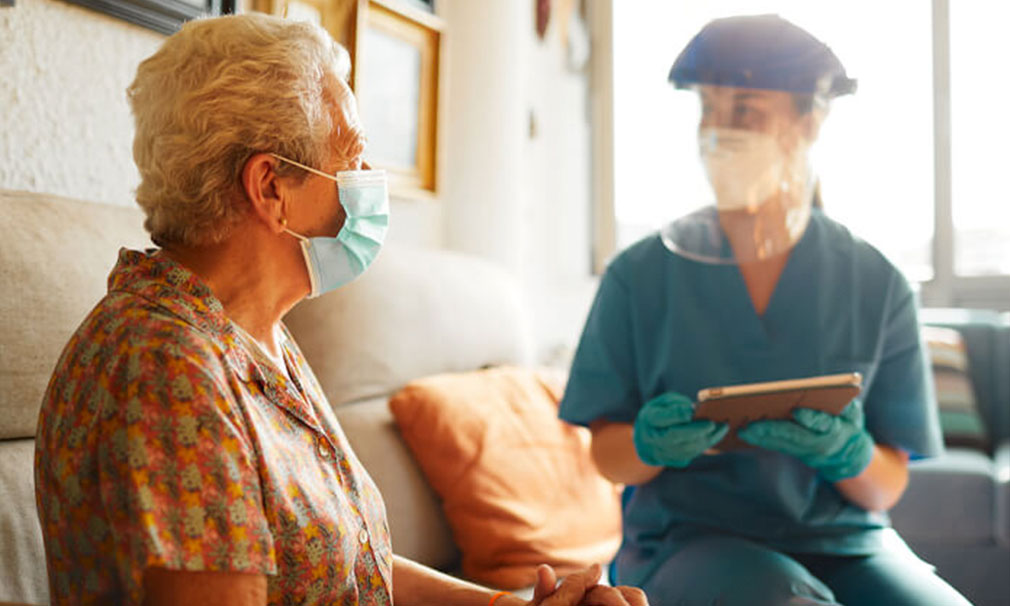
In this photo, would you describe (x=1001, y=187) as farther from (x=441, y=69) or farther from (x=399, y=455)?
(x=399, y=455)

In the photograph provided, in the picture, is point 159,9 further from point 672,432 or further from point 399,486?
point 672,432

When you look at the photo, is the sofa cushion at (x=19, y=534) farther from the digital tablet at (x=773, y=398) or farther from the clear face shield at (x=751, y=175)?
the clear face shield at (x=751, y=175)

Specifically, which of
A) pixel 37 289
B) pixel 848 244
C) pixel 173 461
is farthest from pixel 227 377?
pixel 848 244

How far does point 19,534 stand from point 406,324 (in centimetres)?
83

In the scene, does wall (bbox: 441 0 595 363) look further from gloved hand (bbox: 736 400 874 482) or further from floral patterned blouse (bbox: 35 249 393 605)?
floral patterned blouse (bbox: 35 249 393 605)

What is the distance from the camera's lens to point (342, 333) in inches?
60.5

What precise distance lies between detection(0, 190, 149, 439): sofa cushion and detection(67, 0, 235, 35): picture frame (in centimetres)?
39

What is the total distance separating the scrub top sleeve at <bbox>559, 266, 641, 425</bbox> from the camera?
1.35 meters

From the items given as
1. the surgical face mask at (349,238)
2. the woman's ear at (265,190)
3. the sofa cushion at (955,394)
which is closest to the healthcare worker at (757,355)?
the surgical face mask at (349,238)

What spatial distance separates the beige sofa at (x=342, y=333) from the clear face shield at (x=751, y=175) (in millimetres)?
578

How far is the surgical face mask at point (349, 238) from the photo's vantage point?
947 mm

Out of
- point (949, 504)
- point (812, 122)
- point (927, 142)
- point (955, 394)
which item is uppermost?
point (927, 142)

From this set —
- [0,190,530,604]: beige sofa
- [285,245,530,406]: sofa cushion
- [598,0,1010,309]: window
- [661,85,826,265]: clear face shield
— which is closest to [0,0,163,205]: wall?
[0,190,530,604]: beige sofa

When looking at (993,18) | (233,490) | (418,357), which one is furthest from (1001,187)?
(233,490)
